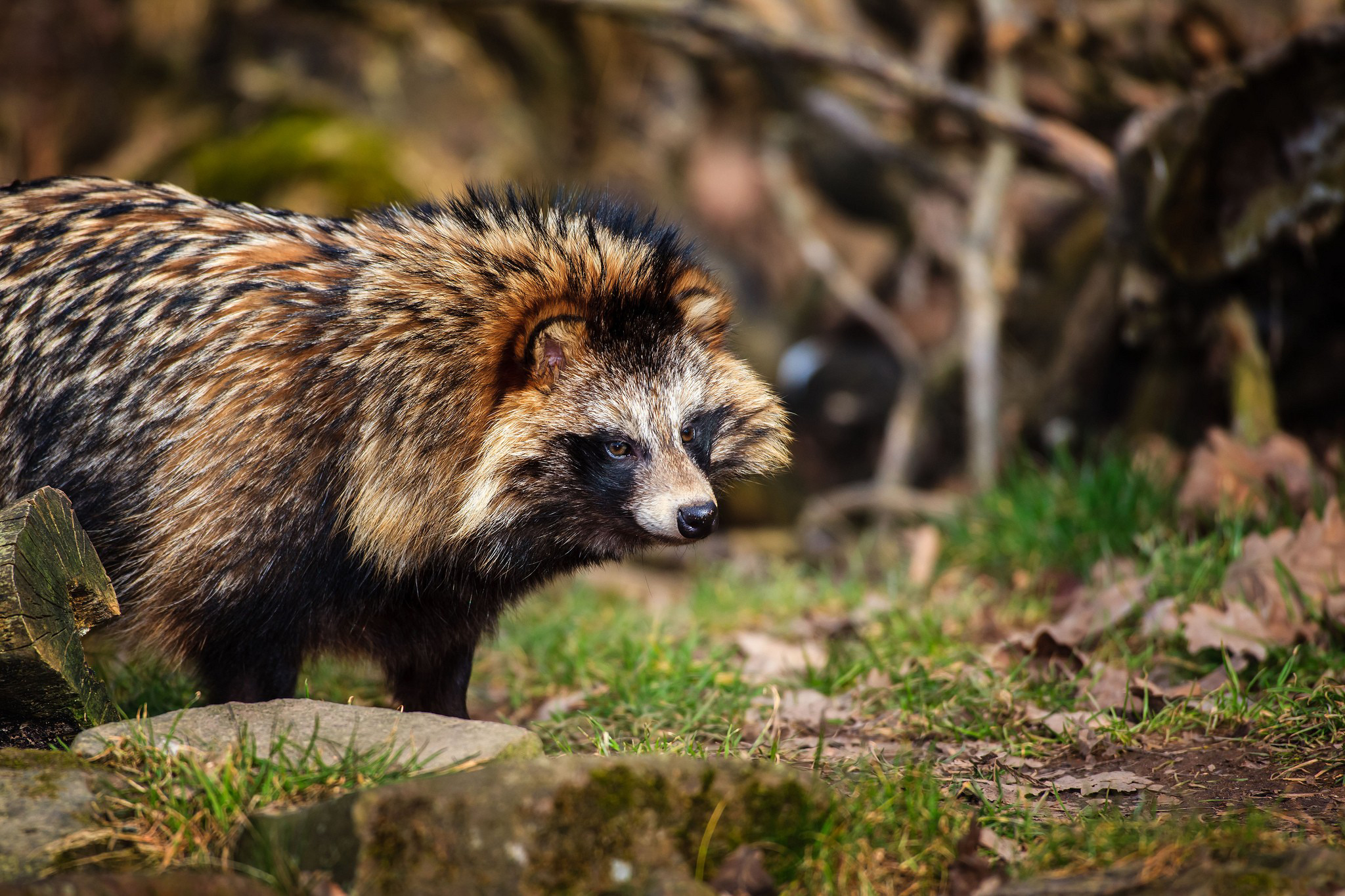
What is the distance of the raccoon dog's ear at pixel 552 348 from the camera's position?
13.2ft

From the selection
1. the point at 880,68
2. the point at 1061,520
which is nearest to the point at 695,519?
the point at 1061,520

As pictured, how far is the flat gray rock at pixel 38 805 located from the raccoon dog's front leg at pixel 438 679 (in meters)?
1.38

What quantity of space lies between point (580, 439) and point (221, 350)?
3.89ft

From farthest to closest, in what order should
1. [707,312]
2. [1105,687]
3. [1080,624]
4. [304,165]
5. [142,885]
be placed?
[304,165]
[1080,624]
[1105,687]
[707,312]
[142,885]

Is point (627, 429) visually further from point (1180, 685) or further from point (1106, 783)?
point (1180, 685)

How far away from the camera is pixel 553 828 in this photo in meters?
2.79

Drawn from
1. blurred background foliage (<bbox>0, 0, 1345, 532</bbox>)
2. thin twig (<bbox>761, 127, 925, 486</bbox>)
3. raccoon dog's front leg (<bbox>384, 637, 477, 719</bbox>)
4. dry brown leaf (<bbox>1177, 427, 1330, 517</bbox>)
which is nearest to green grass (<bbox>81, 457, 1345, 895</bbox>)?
dry brown leaf (<bbox>1177, 427, 1330, 517</bbox>)

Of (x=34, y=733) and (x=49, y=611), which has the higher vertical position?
(x=49, y=611)

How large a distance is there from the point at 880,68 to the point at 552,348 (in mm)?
4536

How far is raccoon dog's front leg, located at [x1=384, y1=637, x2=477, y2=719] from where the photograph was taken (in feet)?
14.3

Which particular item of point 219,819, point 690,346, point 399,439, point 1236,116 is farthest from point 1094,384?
point 219,819

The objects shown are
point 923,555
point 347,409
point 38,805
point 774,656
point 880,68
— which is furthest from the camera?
point 880,68

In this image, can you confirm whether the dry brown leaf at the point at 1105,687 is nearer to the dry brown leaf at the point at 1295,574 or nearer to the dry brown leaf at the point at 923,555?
the dry brown leaf at the point at 1295,574

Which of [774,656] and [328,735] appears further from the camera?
[774,656]
